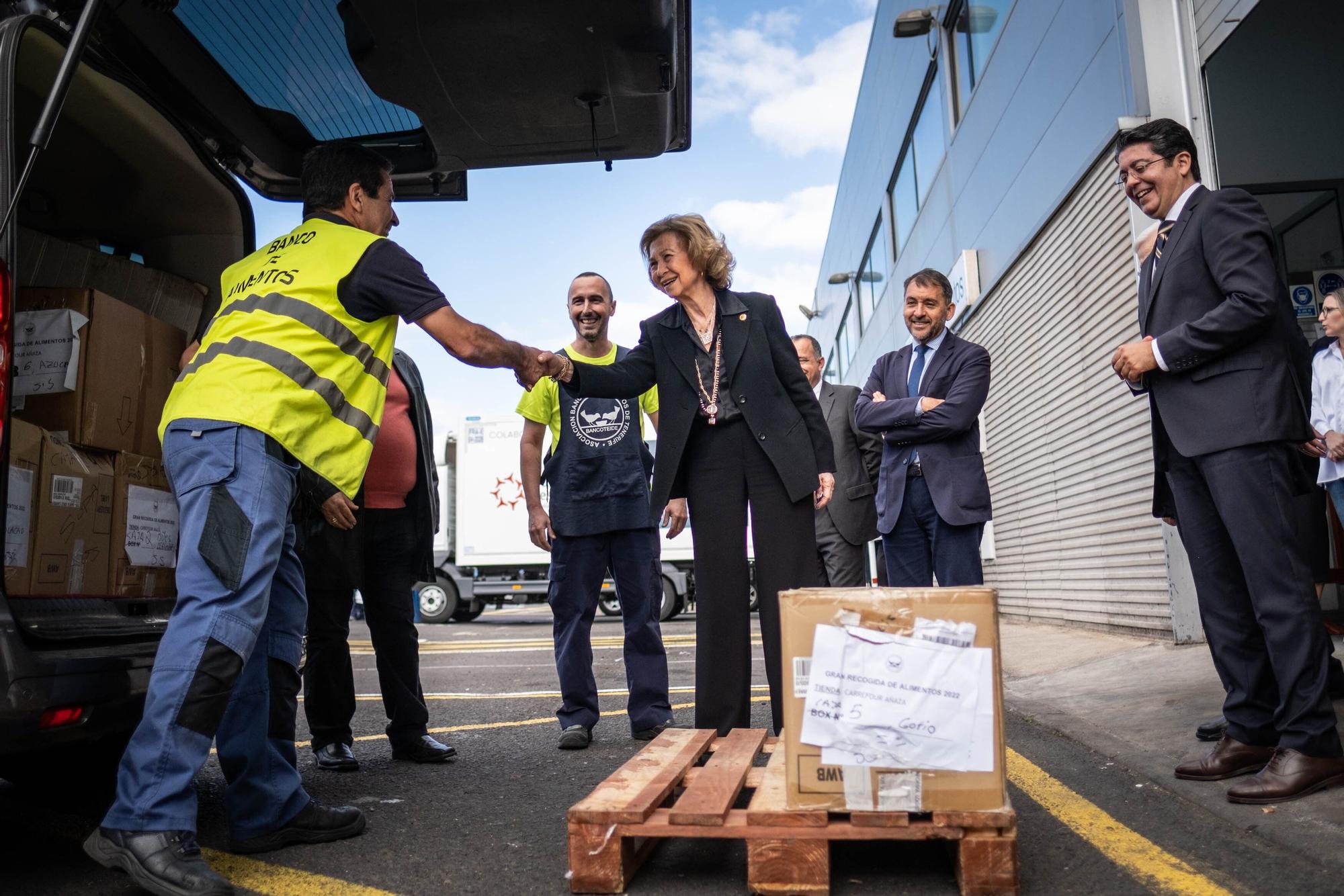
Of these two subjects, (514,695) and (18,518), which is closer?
(18,518)

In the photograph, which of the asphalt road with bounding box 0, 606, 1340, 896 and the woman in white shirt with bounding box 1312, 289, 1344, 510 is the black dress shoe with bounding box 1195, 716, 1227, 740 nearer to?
the asphalt road with bounding box 0, 606, 1340, 896

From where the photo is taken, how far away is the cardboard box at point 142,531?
3256 mm

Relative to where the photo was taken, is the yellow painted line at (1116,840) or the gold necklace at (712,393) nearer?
the yellow painted line at (1116,840)

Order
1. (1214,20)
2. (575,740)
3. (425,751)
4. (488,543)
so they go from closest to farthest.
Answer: (425,751) < (575,740) < (1214,20) < (488,543)

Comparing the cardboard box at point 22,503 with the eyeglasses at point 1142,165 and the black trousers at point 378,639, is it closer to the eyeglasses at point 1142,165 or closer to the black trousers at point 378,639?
the black trousers at point 378,639

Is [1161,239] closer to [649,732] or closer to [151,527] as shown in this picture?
[649,732]

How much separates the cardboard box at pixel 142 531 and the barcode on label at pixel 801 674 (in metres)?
2.16

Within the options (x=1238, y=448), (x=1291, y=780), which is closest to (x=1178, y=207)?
(x=1238, y=448)

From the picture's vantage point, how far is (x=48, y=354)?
10.5 feet

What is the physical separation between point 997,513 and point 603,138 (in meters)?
8.74

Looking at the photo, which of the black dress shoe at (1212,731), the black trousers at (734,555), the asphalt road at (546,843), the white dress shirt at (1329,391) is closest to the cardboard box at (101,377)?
the asphalt road at (546,843)

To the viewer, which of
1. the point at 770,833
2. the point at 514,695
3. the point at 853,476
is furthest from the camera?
the point at 514,695

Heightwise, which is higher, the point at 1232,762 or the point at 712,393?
the point at 712,393

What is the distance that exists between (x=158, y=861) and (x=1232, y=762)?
9.92 ft
